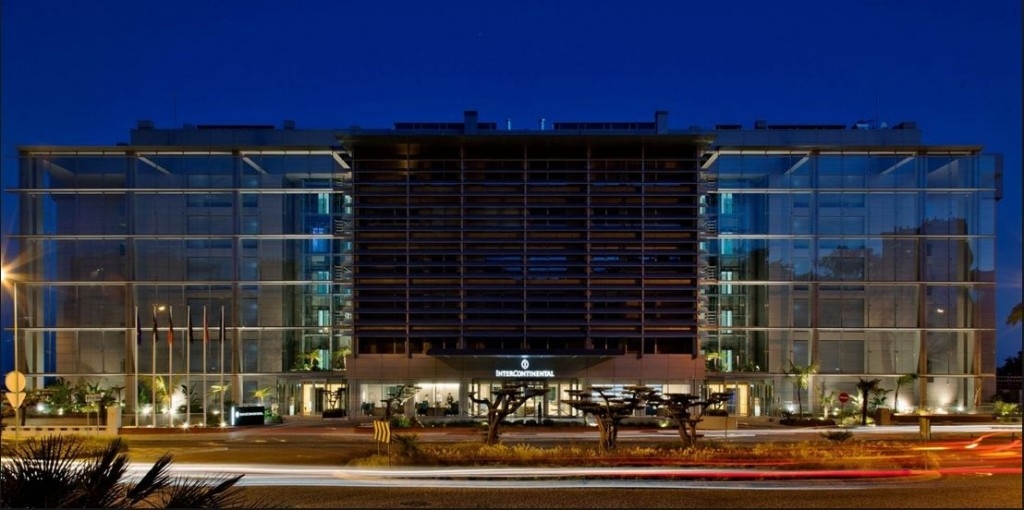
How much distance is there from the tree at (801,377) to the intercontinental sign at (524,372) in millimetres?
14431

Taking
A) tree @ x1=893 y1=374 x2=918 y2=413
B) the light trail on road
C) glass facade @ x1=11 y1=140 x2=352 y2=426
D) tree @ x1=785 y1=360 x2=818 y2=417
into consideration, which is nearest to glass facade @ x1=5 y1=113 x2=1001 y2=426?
glass facade @ x1=11 y1=140 x2=352 y2=426

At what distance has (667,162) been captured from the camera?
50312 millimetres

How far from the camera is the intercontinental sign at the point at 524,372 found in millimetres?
49500

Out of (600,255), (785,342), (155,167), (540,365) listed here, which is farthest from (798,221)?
(155,167)

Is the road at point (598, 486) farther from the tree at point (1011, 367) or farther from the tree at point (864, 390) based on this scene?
the tree at point (1011, 367)

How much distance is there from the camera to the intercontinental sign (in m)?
49.5

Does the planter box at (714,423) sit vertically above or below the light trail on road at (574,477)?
below

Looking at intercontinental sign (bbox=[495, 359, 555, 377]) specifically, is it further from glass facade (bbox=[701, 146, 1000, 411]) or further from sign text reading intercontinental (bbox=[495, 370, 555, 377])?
glass facade (bbox=[701, 146, 1000, 411])

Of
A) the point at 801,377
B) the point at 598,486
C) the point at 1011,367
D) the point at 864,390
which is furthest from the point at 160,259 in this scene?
the point at 1011,367

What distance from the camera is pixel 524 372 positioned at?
4956 cm

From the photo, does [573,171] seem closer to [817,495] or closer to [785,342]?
[785,342]

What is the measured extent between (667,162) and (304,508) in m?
36.4

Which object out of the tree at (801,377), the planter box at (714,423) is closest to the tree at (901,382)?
the tree at (801,377)

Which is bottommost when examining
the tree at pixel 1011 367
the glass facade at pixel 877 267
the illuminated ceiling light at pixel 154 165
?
the tree at pixel 1011 367
